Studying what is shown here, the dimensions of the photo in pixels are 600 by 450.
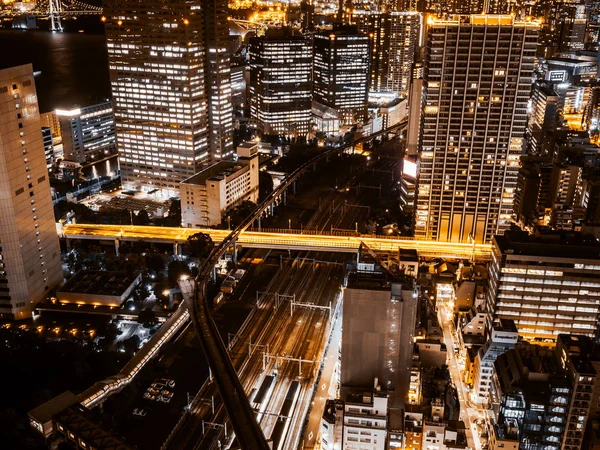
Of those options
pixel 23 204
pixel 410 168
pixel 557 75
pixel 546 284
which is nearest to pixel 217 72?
pixel 410 168

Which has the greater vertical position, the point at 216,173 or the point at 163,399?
the point at 216,173

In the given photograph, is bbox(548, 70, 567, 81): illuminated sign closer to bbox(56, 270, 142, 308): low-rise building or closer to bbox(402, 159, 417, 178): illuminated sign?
bbox(402, 159, 417, 178): illuminated sign

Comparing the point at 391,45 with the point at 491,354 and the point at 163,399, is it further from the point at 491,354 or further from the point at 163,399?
the point at 163,399

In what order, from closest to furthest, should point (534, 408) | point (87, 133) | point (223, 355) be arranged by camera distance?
point (534, 408) < point (223, 355) < point (87, 133)

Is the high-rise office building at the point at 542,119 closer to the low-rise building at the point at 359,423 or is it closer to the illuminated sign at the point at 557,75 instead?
the illuminated sign at the point at 557,75

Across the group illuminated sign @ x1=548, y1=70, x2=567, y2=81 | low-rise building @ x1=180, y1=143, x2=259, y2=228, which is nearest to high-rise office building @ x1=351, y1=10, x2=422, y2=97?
illuminated sign @ x1=548, y1=70, x2=567, y2=81

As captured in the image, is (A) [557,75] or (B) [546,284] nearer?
(B) [546,284]

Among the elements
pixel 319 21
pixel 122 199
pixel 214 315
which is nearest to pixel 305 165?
pixel 122 199
